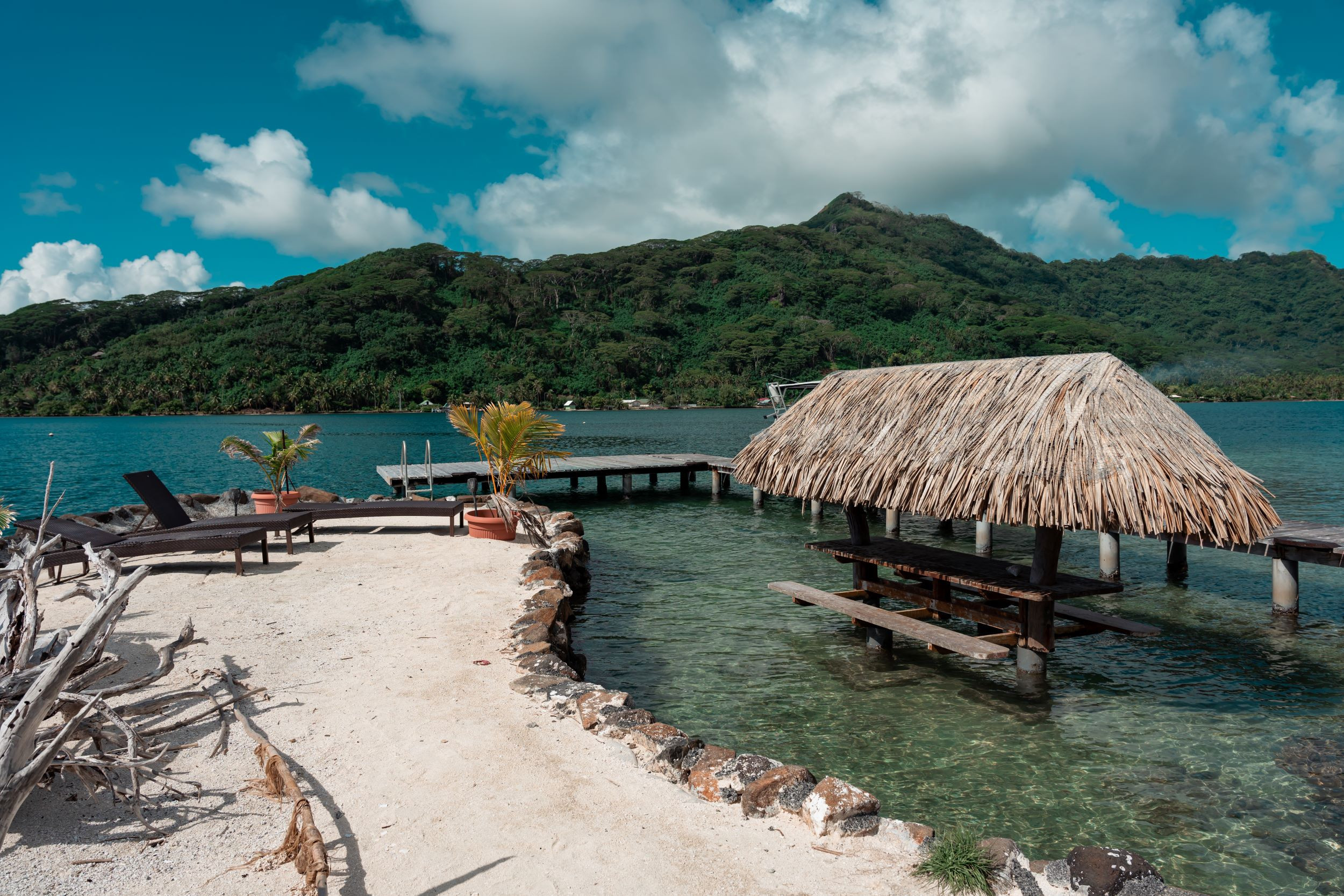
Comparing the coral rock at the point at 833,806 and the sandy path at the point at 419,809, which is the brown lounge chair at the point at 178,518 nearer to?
the sandy path at the point at 419,809

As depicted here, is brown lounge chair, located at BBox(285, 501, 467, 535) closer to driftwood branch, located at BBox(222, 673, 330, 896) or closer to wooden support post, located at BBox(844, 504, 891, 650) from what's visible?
wooden support post, located at BBox(844, 504, 891, 650)

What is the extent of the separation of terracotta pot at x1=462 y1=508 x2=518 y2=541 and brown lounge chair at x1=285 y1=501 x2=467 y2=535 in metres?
0.44

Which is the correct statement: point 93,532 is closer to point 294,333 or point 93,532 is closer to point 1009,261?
point 294,333

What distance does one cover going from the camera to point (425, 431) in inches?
2549

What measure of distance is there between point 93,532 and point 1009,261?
178383 millimetres

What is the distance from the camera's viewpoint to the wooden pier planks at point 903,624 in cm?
612

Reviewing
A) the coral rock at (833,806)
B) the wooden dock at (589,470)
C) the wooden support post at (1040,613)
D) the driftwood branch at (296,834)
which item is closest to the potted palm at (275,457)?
the wooden dock at (589,470)

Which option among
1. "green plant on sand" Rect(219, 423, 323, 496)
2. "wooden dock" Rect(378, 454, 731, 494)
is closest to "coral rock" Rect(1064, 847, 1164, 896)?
"green plant on sand" Rect(219, 423, 323, 496)

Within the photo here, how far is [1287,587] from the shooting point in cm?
951

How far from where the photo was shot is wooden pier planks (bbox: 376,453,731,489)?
2008cm

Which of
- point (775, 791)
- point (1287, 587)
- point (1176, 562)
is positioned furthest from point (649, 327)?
point (775, 791)

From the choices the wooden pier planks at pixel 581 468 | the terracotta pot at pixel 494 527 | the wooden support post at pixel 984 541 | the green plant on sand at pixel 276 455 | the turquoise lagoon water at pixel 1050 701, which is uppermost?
the green plant on sand at pixel 276 455

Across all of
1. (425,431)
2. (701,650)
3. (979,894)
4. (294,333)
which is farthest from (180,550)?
(294,333)

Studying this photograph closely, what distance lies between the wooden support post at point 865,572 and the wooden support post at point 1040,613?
1.29 meters
